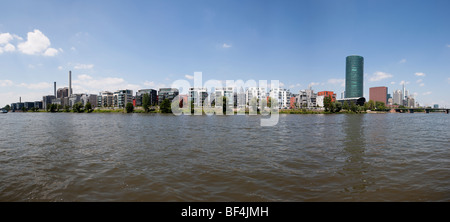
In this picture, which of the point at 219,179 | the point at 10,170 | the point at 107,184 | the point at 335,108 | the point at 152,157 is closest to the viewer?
the point at 107,184

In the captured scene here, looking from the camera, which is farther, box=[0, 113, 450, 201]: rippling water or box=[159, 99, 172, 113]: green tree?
box=[159, 99, 172, 113]: green tree

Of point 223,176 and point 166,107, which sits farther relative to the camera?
point 166,107

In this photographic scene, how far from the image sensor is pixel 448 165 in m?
16.3

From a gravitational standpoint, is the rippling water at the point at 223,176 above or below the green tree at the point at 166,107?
below

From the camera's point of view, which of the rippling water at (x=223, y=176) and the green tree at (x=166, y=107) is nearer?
the rippling water at (x=223, y=176)

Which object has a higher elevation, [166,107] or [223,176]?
[166,107]

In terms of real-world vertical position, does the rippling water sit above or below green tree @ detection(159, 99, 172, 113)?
below
